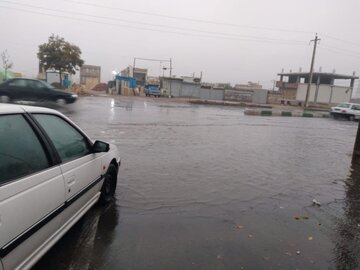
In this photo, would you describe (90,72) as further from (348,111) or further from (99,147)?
(99,147)

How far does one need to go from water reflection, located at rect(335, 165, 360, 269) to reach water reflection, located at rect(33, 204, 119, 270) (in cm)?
261

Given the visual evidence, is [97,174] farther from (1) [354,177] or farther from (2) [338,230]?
(1) [354,177]

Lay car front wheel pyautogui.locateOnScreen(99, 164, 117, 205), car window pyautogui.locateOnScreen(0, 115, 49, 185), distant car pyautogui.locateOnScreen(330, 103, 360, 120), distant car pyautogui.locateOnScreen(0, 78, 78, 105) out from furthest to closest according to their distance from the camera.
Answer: distant car pyautogui.locateOnScreen(330, 103, 360, 120) < distant car pyautogui.locateOnScreen(0, 78, 78, 105) < car front wheel pyautogui.locateOnScreen(99, 164, 117, 205) < car window pyautogui.locateOnScreen(0, 115, 49, 185)

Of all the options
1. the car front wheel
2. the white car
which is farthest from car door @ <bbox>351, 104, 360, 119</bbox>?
the white car

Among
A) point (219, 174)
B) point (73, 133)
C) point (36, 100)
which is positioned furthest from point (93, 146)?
point (36, 100)

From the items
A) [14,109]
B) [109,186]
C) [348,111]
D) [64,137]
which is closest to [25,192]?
[14,109]

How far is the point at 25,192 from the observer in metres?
2.38

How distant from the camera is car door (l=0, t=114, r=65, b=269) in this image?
85.8 inches

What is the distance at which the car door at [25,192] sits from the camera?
2.18m

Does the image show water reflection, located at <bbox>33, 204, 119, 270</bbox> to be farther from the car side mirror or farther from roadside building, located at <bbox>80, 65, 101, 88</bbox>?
roadside building, located at <bbox>80, 65, 101, 88</bbox>

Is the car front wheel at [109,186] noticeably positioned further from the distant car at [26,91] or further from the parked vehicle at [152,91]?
the parked vehicle at [152,91]

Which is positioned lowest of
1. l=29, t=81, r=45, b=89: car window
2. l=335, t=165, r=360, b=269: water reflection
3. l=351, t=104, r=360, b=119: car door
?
l=335, t=165, r=360, b=269: water reflection

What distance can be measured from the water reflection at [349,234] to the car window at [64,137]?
315 centimetres

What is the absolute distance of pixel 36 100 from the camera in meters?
20.2
